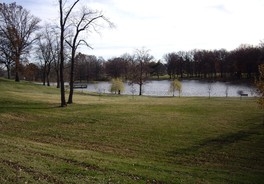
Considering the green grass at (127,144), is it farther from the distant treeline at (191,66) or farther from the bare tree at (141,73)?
the distant treeline at (191,66)

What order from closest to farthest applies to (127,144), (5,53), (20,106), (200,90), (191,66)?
(127,144), (20,106), (5,53), (200,90), (191,66)

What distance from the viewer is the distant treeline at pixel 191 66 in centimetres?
11856

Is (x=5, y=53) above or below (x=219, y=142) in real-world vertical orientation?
above

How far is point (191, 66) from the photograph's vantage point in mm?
148750

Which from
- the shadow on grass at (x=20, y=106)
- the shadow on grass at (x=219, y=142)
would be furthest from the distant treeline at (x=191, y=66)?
the shadow on grass at (x=219, y=142)

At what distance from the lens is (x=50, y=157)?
44.2 feet

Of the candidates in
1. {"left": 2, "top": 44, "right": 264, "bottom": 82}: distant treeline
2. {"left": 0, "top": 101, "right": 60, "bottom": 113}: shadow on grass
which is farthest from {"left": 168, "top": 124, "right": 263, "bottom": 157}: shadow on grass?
{"left": 2, "top": 44, "right": 264, "bottom": 82}: distant treeline

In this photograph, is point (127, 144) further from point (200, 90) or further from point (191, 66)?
point (191, 66)

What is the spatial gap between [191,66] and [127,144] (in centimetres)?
13267

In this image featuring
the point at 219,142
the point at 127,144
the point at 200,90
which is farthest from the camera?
the point at 200,90

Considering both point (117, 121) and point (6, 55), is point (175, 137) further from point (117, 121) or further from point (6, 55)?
point (6, 55)

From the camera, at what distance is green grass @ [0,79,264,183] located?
12.0 metres

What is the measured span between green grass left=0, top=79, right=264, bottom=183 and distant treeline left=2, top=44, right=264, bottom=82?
84.6 meters

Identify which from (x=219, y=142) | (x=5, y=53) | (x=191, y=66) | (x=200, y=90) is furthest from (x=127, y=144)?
(x=191, y=66)
